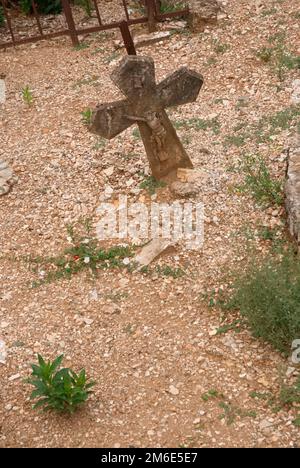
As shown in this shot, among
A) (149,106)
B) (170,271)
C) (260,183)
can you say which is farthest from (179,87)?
(170,271)

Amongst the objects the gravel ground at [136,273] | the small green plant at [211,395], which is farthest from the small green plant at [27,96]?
the small green plant at [211,395]

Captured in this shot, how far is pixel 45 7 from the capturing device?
327 inches

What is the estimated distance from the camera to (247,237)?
475cm

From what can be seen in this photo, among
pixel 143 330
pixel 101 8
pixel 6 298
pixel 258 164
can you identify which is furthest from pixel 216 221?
pixel 101 8

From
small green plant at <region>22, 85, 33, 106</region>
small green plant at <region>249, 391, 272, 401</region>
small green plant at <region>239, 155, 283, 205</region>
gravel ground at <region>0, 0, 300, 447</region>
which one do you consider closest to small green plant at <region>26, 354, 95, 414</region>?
gravel ground at <region>0, 0, 300, 447</region>

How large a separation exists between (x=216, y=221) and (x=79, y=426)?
2.04 metres

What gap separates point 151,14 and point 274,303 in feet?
15.0

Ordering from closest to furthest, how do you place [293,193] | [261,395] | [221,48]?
1. [261,395]
2. [293,193]
3. [221,48]

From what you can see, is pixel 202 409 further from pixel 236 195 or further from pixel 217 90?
pixel 217 90

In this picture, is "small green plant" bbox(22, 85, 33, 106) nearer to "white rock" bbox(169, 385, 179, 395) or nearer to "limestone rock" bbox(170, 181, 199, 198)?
"limestone rock" bbox(170, 181, 199, 198)

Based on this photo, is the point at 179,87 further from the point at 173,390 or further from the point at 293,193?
the point at 173,390

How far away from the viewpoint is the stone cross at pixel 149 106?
4801 millimetres

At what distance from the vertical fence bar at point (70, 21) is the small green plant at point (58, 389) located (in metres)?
4.75

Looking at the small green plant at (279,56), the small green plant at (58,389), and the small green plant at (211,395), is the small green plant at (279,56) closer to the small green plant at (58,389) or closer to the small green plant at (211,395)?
the small green plant at (211,395)
